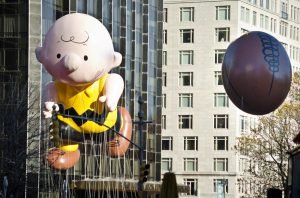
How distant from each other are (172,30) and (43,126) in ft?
177

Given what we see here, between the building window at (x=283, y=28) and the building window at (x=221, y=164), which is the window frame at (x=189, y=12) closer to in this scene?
the building window at (x=283, y=28)

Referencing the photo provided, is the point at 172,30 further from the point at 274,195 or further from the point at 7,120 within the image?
the point at 274,195

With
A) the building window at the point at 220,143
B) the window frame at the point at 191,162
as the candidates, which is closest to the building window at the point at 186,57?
the building window at the point at 220,143

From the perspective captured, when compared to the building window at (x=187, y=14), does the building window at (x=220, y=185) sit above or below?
below

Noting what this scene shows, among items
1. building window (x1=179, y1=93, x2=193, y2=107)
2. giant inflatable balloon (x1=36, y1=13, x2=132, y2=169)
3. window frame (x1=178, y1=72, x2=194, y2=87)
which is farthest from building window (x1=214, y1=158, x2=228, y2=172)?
giant inflatable balloon (x1=36, y1=13, x2=132, y2=169)

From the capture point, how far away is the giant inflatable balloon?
98.8 ft

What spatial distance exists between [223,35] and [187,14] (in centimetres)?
435

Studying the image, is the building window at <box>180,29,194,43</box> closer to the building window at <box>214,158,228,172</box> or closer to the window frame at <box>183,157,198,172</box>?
the window frame at <box>183,157,198,172</box>

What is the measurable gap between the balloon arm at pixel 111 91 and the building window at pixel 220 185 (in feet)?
234

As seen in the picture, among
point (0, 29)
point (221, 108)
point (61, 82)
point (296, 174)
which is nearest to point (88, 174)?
point (0, 29)

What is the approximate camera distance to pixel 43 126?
179 ft

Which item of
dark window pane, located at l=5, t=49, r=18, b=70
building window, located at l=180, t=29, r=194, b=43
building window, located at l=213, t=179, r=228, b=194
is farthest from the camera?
building window, located at l=180, t=29, r=194, b=43

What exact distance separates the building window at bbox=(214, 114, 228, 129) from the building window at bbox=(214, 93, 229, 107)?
41.5 inches

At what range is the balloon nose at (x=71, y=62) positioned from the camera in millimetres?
29625
